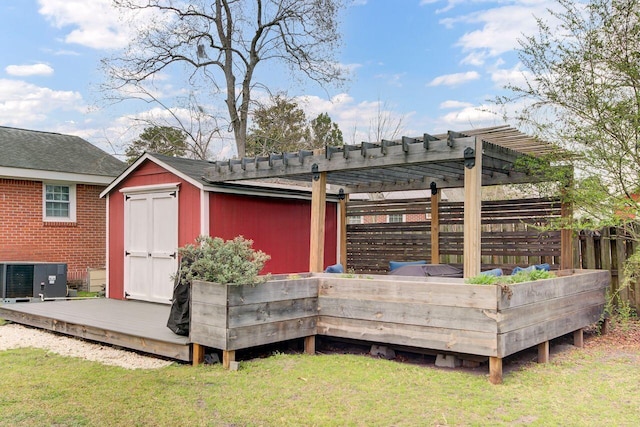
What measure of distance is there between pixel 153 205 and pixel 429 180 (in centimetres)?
486

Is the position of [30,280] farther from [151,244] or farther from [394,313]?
[394,313]

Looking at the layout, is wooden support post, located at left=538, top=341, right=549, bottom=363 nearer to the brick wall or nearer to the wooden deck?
the wooden deck

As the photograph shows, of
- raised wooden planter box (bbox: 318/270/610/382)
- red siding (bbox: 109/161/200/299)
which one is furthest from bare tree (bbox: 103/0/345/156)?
raised wooden planter box (bbox: 318/270/610/382)

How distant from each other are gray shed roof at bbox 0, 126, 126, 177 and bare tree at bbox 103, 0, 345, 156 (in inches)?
165

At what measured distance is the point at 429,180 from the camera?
9.17m

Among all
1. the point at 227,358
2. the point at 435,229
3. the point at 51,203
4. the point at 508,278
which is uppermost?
the point at 51,203

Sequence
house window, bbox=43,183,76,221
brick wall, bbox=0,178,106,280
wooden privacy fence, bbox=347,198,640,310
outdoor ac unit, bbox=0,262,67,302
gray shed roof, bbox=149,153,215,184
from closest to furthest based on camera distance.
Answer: wooden privacy fence, bbox=347,198,640,310 → gray shed roof, bbox=149,153,215,184 → outdoor ac unit, bbox=0,262,67,302 → brick wall, bbox=0,178,106,280 → house window, bbox=43,183,76,221

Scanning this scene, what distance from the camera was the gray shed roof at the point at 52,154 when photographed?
11.5 m

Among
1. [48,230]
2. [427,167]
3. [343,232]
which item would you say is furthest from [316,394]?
[48,230]

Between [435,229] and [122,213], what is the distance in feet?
19.0

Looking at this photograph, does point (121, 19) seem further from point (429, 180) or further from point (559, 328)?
point (559, 328)

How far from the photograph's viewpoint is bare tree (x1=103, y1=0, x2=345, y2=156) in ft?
58.2

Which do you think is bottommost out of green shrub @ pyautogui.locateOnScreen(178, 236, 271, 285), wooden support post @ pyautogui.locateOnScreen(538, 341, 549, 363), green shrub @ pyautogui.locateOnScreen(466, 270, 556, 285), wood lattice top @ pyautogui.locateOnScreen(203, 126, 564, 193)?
wooden support post @ pyautogui.locateOnScreen(538, 341, 549, 363)

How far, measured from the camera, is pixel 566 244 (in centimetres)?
762
